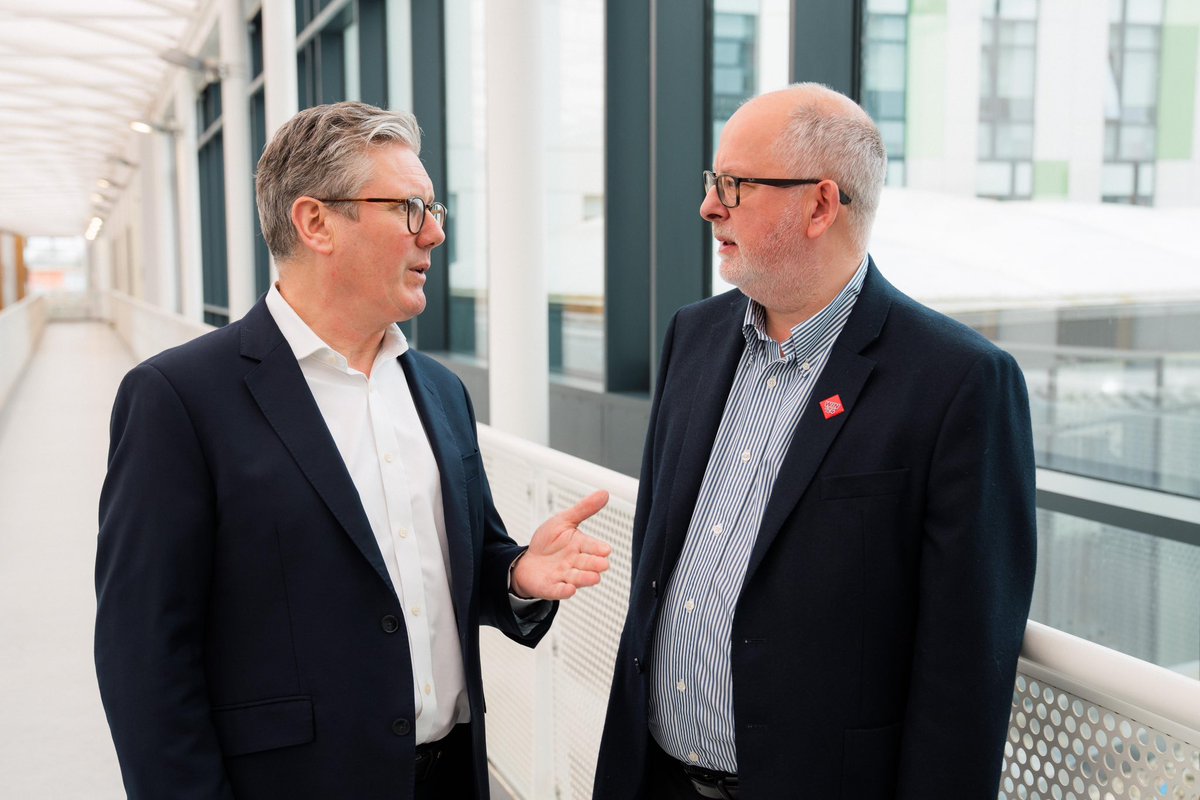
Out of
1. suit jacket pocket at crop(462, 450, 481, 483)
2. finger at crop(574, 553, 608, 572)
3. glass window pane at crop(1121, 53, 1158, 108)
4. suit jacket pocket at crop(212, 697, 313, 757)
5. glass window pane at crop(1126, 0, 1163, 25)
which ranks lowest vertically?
suit jacket pocket at crop(212, 697, 313, 757)

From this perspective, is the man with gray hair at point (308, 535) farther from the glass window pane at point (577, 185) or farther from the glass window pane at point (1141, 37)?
the glass window pane at point (577, 185)

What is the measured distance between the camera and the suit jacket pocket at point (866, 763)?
5.75 ft

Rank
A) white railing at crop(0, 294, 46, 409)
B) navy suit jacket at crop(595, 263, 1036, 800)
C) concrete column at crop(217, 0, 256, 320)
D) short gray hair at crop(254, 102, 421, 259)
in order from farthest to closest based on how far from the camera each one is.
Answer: white railing at crop(0, 294, 46, 409) < concrete column at crop(217, 0, 256, 320) < short gray hair at crop(254, 102, 421, 259) < navy suit jacket at crop(595, 263, 1036, 800)

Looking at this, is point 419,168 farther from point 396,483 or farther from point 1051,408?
point 1051,408

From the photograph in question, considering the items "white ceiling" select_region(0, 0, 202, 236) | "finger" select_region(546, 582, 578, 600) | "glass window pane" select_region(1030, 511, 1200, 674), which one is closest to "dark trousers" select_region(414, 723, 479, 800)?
"finger" select_region(546, 582, 578, 600)

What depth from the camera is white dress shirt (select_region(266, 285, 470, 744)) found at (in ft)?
6.10

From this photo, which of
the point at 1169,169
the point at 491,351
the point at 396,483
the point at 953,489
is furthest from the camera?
the point at 491,351

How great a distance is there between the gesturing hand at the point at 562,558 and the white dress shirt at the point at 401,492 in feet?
0.62

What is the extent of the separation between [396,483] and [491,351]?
157 inches

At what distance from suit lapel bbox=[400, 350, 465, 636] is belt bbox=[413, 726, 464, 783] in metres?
0.21

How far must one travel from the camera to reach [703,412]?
204cm

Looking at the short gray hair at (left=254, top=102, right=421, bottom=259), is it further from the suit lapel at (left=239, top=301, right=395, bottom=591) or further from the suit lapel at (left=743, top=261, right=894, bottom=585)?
the suit lapel at (left=743, top=261, right=894, bottom=585)

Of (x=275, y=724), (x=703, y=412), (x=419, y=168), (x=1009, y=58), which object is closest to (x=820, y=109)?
(x=703, y=412)

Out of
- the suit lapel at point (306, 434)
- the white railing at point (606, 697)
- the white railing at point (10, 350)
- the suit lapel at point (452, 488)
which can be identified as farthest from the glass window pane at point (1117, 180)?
the white railing at point (10, 350)
